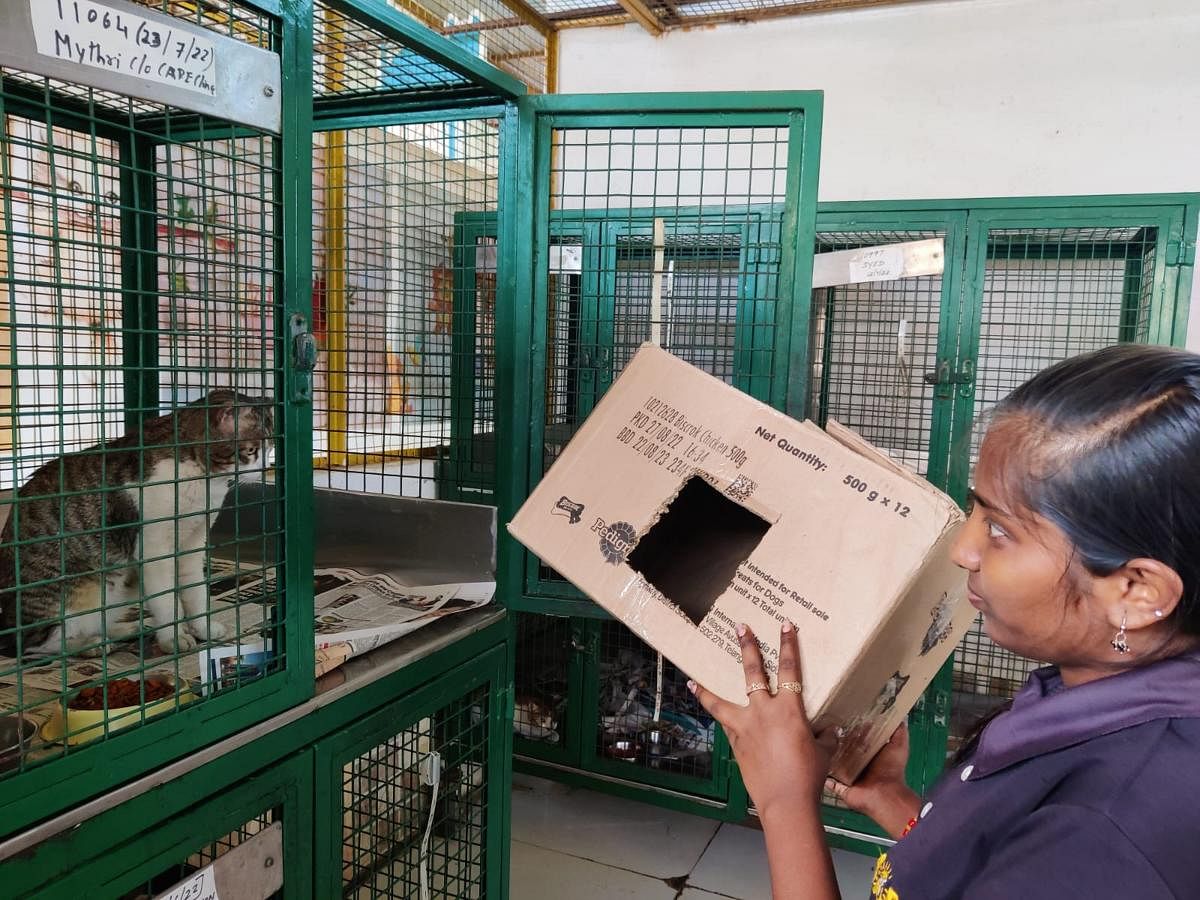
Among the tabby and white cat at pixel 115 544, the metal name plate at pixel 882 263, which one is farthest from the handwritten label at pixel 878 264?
the tabby and white cat at pixel 115 544

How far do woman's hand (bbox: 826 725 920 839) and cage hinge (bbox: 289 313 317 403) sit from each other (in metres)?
→ 0.86

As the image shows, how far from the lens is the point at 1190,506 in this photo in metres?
0.62

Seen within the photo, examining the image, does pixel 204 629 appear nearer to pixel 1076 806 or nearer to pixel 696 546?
pixel 696 546

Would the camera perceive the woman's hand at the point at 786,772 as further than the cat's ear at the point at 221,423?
No

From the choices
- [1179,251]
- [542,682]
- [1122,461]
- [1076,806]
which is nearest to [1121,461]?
[1122,461]

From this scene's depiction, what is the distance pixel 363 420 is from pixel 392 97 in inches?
25.5

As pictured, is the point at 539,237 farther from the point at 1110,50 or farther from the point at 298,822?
the point at 1110,50

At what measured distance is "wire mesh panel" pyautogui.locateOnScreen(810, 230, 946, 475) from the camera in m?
2.60

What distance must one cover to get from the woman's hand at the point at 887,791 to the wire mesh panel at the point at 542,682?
1477 millimetres

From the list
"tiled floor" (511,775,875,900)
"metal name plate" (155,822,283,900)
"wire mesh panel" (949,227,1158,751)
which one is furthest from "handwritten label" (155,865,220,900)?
"wire mesh panel" (949,227,1158,751)

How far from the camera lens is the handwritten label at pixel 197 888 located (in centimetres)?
88

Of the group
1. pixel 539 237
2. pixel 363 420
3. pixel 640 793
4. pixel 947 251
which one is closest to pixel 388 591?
pixel 363 420

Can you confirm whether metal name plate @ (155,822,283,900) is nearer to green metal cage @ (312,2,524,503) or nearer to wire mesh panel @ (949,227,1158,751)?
green metal cage @ (312,2,524,503)

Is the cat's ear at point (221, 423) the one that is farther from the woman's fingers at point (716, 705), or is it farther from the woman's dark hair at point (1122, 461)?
the woman's dark hair at point (1122, 461)
